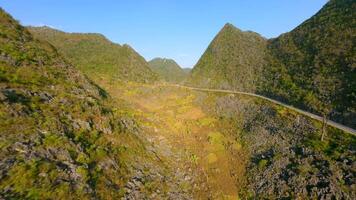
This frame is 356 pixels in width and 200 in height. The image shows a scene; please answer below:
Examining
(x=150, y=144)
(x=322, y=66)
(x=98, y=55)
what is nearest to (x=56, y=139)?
(x=150, y=144)

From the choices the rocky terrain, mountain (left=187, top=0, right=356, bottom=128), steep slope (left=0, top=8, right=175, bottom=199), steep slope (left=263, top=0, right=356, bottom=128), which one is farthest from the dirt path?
mountain (left=187, top=0, right=356, bottom=128)

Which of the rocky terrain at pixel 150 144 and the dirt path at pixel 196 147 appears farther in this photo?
the dirt path at pixel 196 147

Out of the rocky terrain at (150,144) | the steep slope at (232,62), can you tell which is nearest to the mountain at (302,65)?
the steep slope at (232,62)

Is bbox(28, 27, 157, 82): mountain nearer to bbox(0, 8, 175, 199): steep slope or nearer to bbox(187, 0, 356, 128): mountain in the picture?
bbox(187, 0, 356, 128): mountain

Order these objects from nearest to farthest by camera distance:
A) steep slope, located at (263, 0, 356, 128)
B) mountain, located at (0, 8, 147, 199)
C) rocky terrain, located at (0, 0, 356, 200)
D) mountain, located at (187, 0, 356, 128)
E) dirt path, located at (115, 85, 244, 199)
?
mountain, located at (0, 8, 147, 199) → rocky terrain, located at (0, 0, 356, 200) → dirt path, located at (115, 85, 244, 199) → steep slope, located at (263, 0, 356, 128) → mountain, located at (187, 0, 356, 128)

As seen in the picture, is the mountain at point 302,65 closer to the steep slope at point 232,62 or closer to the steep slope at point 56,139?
the steep slope at point 232,62

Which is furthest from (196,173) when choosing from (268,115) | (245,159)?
(268,115)
